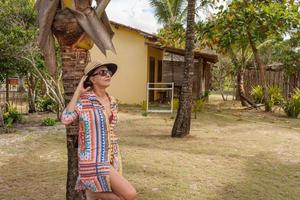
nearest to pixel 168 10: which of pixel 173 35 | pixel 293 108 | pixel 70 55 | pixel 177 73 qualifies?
pixel 177 73

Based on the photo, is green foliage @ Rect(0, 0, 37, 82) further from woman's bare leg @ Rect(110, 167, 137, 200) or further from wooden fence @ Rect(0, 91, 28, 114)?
woman's bare leg @ Rect(110, 167, 137, 200)

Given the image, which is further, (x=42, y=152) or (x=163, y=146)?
(x=163, y=146)

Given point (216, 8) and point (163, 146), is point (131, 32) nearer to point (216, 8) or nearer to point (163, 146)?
point (216, 8)

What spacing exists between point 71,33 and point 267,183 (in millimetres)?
4019

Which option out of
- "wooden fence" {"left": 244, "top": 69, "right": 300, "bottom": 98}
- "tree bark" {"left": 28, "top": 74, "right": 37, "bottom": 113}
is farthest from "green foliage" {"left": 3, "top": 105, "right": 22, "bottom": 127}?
"wooden fence" {"left": 244, "top": 69, "right": 300, "bottom": 98}

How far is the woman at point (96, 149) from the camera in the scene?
3469mm

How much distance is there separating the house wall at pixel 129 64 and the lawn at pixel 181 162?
7.32m

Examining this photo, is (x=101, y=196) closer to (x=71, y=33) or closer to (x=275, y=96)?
(x=71, y=33)

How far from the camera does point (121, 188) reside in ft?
11.3

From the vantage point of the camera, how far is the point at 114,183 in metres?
3.47

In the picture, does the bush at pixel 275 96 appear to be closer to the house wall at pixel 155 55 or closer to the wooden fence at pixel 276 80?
the wooden fence at pixel 276 80

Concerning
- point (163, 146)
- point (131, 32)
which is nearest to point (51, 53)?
point (163, 146)

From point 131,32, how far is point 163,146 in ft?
37.9

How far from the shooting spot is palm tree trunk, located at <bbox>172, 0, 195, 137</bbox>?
1049cm
